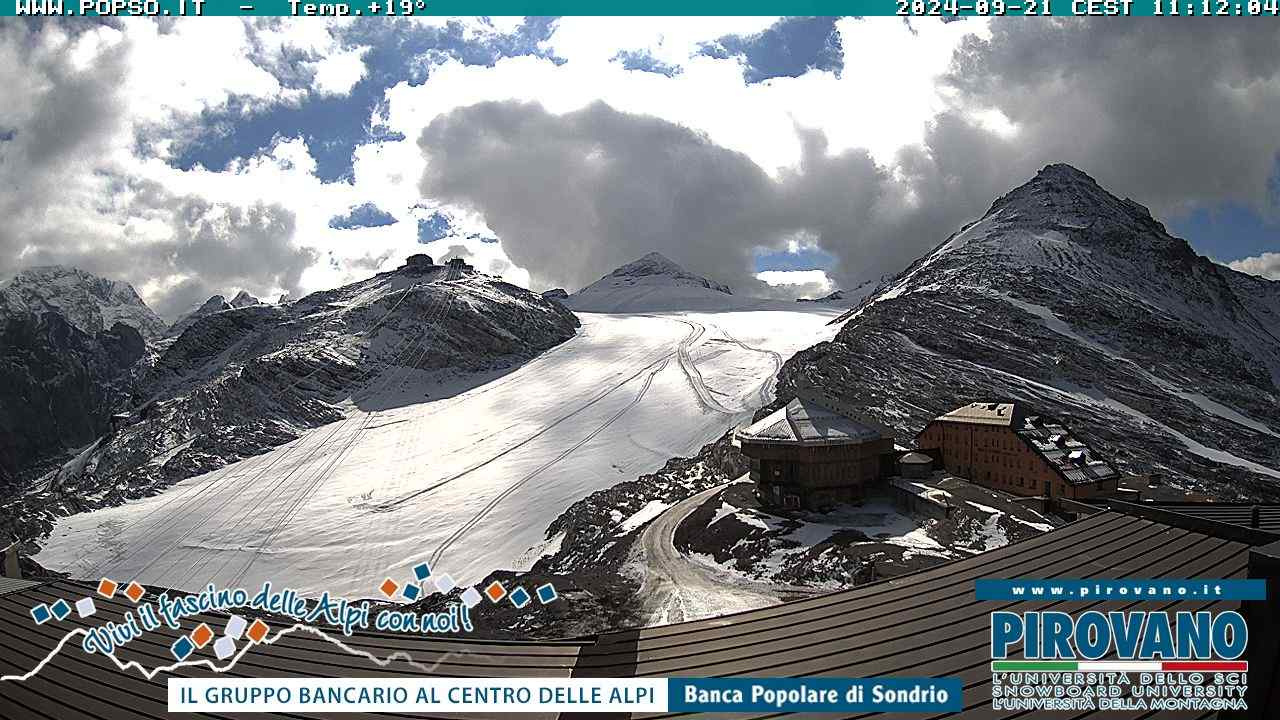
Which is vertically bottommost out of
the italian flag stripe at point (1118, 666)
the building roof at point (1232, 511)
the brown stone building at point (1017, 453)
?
the brown stone building at point (1017, 453)

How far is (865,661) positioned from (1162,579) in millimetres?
5250

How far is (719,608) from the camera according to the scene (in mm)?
24891

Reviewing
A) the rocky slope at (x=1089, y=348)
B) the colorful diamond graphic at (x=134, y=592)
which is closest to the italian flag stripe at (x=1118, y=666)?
the colorful diamond graphic at (x=134, y=592)

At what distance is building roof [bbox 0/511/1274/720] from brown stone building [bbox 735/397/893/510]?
25238 millimetres

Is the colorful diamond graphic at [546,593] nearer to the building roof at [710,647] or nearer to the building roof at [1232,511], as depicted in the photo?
the building roof at [710,647]

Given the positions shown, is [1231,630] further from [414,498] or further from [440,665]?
[414,498]

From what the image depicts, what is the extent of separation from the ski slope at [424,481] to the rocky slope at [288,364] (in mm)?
4040

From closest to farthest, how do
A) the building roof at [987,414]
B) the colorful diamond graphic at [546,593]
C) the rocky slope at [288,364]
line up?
the colorful diamond graphic at [546,593]
the building roof at [987,414]
the rocky slope at [288,364]

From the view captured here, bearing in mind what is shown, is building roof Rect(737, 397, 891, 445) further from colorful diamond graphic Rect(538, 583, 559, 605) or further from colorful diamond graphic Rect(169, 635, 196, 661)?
colorful diamond graphic Rect(169, 635, 196, 661)

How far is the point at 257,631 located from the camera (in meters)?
8.66

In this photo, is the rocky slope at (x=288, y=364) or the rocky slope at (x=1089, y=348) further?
the rocky slope at (x=288, y=364)

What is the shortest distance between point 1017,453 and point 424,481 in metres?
50.7

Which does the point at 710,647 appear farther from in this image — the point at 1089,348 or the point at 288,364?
the point at 1089,348

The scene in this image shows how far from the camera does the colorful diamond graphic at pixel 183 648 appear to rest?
328 inches
